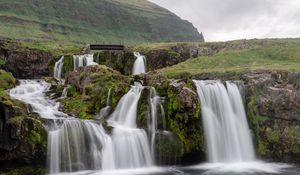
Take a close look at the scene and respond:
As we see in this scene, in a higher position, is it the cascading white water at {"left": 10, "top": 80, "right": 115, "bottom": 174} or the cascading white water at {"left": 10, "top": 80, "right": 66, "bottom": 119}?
the cascading white water at {"left": 10, "top": 80, "right": 66, "bottom": 119}

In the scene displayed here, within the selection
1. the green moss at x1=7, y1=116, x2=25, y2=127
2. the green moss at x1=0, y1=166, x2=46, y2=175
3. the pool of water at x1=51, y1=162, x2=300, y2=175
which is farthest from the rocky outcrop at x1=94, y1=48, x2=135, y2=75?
the green moss at x1=0, y1=166, x2=46, y2=175

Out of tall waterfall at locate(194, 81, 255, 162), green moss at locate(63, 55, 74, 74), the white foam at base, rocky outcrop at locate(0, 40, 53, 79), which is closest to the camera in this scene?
the white foam at base

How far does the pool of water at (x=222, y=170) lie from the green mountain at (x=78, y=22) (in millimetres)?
90334

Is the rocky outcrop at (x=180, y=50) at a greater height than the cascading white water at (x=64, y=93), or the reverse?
the rocky outcrop at (x=180, y=50)

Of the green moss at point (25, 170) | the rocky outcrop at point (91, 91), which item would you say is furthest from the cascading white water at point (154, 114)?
the green moss at point (25, 170)

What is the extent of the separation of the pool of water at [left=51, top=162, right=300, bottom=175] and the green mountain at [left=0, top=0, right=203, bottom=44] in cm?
9033

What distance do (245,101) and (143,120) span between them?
10.3 meters

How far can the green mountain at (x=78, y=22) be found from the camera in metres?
130

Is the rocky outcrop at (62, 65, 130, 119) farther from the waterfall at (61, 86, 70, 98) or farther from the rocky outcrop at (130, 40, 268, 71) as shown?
the rocky outcrop at (130, 40, 268, 71)

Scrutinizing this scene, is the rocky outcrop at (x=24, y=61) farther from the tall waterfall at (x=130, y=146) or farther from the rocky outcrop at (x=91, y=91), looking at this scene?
the tall waterfall at (x=130, y=146)

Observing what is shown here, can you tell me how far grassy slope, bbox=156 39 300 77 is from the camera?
45.8m

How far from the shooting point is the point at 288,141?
33.0m

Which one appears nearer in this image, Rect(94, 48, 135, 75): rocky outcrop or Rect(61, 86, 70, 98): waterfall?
Rect(61, 86, 70, 98): waterfall

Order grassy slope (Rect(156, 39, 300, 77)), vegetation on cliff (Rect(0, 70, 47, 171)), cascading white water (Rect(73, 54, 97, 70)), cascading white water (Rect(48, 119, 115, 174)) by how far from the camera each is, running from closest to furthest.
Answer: vegetation on cliff (Rect(0, 70, 47, 171))
cascading white water (Rect(48, 119, 115, 174))
grassy slope (Rect(156, 39, 300, 77))
cascading white water (Rect(73, 54, 97, 70))
